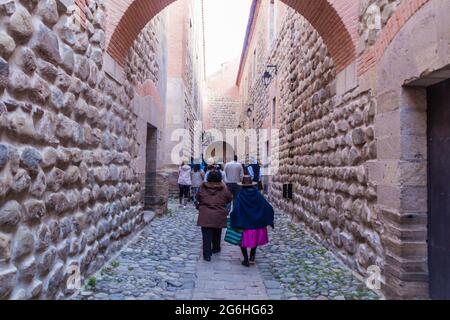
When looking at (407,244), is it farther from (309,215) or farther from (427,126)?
(309,215)

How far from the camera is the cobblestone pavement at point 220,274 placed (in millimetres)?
3342

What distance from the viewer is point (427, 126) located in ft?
10.3

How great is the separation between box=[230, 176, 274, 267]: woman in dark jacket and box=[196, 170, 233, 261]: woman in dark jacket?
0.95 ft

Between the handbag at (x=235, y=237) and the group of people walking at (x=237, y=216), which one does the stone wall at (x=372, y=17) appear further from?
the handbag at (x=235, y=237)

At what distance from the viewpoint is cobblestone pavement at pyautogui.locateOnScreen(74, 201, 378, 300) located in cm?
334

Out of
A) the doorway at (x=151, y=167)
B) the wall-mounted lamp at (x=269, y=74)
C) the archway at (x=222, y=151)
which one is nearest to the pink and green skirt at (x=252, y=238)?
the doorway at (x=151, y=167)

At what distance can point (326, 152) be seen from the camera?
521cm

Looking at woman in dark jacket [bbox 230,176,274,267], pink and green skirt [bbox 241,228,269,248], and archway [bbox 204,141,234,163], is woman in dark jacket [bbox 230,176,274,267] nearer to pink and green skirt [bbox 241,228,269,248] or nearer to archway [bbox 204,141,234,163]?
pink and green skirt [bbox 241,228,269,248]

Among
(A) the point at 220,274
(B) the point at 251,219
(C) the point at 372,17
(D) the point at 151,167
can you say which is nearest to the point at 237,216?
(B) the point at 251,219

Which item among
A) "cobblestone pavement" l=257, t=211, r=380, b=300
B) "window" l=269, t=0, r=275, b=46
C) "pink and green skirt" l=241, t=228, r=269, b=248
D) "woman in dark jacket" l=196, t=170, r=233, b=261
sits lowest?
"cobblestone pavement" l=257, t=211, r=380, b=300

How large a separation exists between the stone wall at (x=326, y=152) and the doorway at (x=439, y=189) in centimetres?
47

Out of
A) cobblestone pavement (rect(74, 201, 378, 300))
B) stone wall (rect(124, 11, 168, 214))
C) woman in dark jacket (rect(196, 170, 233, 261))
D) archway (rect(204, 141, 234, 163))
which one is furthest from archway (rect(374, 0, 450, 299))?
archway (rect(204, 141, 234, 163))

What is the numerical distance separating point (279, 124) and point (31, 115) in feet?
24.5

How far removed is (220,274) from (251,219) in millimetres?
756
